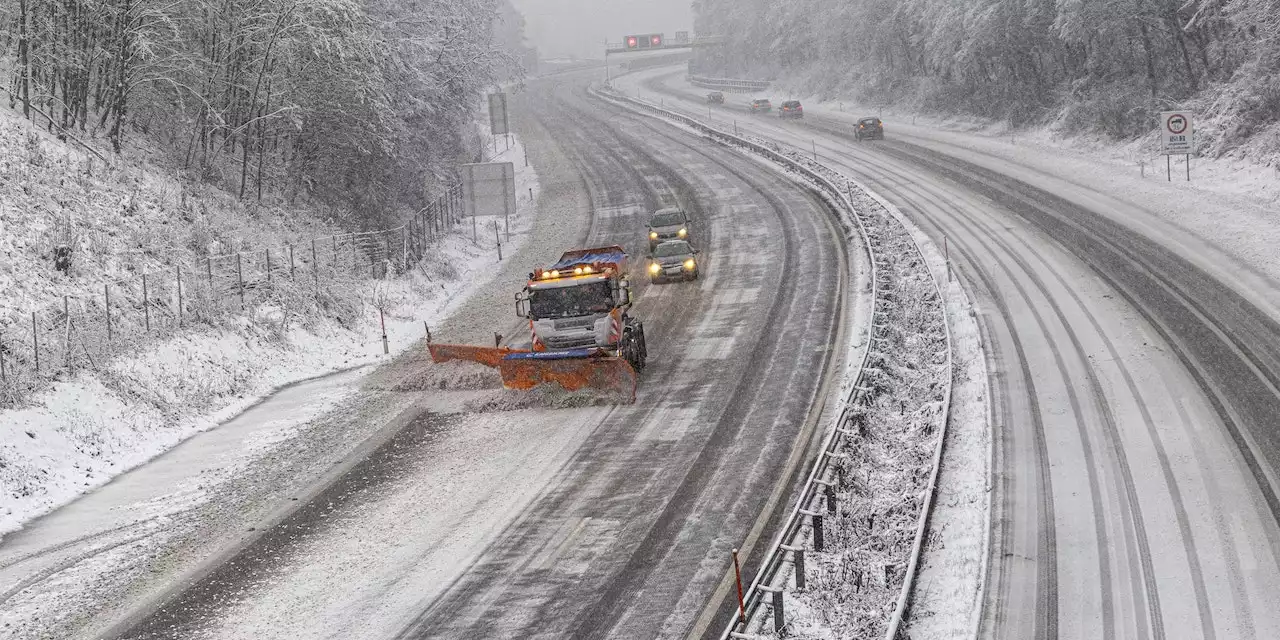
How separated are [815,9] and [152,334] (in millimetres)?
87182

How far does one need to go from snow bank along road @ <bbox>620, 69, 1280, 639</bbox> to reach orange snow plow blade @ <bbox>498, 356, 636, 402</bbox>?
702 cm

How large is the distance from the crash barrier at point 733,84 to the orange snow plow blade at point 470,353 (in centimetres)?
8915

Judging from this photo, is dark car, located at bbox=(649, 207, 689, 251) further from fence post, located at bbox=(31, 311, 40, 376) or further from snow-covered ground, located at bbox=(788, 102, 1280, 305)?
fence post, located at bbox=(31, 311, 40, 376)

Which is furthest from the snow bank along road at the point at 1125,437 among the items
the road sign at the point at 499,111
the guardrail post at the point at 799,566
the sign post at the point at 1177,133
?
the road sign at the point at 499,111

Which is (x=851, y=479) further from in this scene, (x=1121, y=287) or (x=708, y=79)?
(x=708, y=79)

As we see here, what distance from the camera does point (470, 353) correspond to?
23328 millimetres

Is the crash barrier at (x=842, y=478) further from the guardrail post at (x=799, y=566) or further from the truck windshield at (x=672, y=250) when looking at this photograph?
the truck windshield at (x=672, y=250)

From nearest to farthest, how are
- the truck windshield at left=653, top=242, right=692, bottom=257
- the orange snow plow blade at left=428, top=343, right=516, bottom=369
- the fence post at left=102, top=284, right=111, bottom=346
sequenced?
the fence post at left=102, top=284, right=111, bottom=346 → the orange snow plow blade at left=428, top=343, right=516, bottom=369 → the truck windshield at left=653, top=242, right=692, bottom=257

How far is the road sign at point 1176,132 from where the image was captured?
38.7 meters

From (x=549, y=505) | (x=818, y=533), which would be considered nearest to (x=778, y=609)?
(x=818, y=533)

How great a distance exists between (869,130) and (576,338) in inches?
1756

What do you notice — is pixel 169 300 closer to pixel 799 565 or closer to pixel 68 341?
pixel 68 341


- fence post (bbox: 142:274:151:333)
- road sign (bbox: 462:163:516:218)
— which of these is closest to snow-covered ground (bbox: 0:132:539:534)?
fence post (bbox: 142:274:151:333)

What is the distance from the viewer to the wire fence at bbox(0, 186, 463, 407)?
20.2 metres
